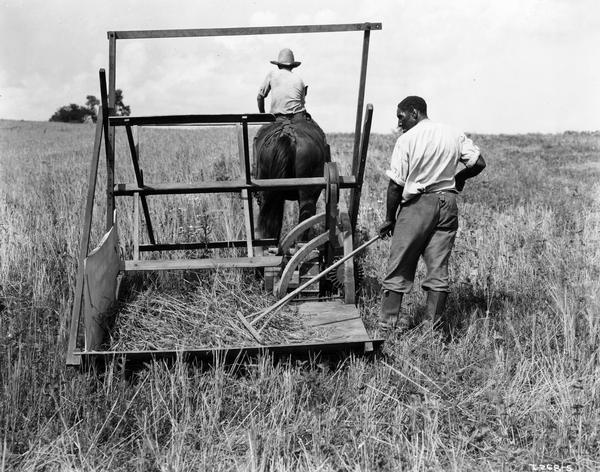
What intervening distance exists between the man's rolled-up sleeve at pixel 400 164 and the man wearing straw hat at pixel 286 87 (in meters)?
1.92

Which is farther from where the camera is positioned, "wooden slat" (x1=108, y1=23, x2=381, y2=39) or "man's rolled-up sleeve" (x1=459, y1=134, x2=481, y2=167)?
"wooden slat" (x1=108, y1=23, x2=381, y2=39)

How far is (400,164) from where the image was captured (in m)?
4.52

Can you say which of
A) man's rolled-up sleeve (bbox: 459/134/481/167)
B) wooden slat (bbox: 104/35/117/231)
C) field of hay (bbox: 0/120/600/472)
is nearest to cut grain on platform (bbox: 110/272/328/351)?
field of hay (bbox: 0/120/600/472)

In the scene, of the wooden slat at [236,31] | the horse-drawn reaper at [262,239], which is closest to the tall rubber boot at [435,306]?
the horse-drawn reaper at [262,239]

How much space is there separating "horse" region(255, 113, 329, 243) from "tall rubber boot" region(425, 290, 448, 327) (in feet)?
5.23

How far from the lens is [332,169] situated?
4.93 meters

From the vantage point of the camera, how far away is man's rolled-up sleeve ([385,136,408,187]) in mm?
4480

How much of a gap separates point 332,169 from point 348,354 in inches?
59.6

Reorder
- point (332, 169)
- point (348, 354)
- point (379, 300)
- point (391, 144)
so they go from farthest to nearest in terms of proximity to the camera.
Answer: point (391, 144), point (379, 300), point (332, 169), point (348, 354)

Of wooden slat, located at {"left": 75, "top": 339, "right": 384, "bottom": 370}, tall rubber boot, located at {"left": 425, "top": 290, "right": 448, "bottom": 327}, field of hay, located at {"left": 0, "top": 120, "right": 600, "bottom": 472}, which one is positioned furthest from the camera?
tall rubber boot, located at {"left": 425, "top": 290, "right": 448, "bottom": 327}

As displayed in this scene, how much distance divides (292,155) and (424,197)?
67.7 inches

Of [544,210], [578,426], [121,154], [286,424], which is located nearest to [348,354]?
[286,424]

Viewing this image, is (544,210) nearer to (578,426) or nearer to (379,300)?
(379,300)

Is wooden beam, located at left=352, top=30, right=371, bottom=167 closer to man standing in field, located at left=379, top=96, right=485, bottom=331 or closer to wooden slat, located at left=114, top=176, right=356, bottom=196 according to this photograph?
wooden slat, located at left=114, top=176, right=356, bottom=196
